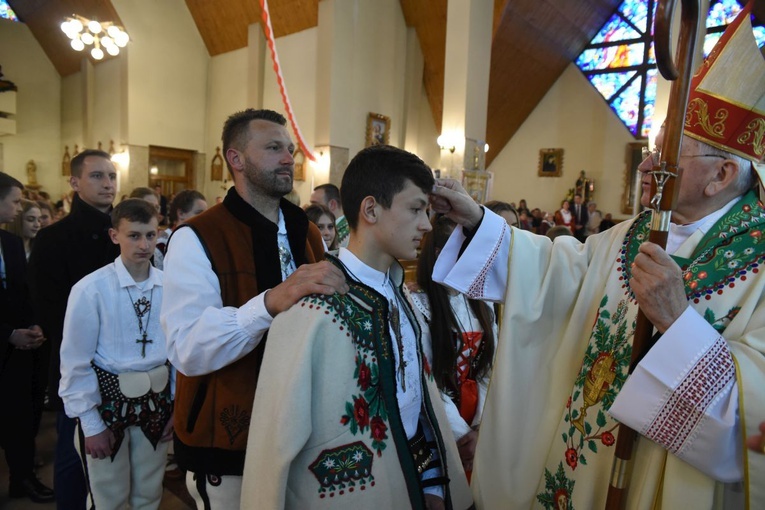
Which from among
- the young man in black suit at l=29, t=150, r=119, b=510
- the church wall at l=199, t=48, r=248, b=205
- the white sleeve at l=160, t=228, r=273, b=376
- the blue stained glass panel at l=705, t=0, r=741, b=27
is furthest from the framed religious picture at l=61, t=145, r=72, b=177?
the blue stained glass panel at l=705, t=0, r=741, b=27

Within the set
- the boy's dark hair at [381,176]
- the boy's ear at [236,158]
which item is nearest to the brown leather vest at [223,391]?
the boy's ear at [236,158]

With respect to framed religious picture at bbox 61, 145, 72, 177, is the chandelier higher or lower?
higher

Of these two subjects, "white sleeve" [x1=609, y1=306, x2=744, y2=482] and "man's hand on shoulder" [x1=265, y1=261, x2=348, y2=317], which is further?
"man's hand on shoulder" [x1=265, y1=261, x2=348, y2=317]

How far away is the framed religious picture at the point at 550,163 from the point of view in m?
15.1

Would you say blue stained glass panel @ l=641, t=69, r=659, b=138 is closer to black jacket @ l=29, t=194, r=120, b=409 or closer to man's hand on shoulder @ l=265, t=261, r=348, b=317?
black jacket @ l=29, t=194, r=120, b=409

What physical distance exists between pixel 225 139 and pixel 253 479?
1.18 m

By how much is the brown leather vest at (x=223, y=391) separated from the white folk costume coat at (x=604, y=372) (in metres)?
0.67

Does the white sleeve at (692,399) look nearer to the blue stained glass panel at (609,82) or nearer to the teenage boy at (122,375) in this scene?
the teenage boy at (122,375)

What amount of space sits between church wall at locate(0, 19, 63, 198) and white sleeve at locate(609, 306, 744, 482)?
18677 mm

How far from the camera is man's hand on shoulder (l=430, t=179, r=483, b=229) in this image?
1633 millimetres

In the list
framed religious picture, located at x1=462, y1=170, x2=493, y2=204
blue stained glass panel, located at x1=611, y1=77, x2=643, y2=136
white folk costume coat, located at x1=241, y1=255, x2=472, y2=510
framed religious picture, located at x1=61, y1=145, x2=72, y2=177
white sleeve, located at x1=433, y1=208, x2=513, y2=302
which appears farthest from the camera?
framed religious picture, located at x1=61, y1=145, x2=72, y2=177

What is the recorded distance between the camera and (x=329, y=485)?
1.23 meters

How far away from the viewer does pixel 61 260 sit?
2.55 metres

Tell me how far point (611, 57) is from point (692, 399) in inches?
604
